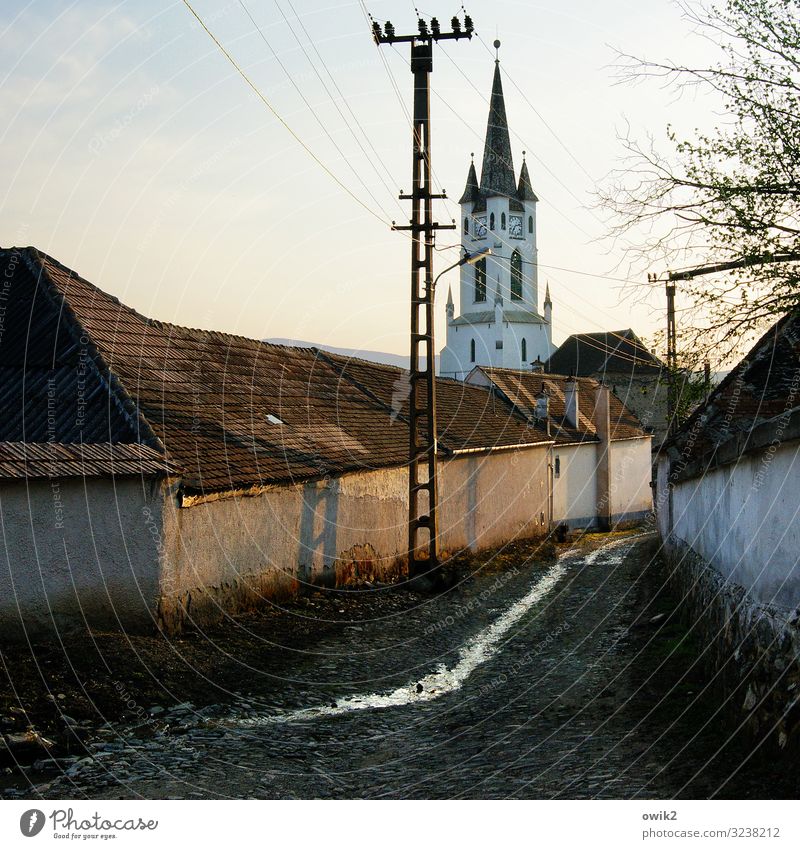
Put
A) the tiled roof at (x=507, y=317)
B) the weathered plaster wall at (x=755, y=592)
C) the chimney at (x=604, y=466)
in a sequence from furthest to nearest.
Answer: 1. the tiled roof at (x=507, y=317)
2. the chimney at (x=604, y=466)
3. the weathered plaster wall at (x=755, y=592)

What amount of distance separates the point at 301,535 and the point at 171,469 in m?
4.15

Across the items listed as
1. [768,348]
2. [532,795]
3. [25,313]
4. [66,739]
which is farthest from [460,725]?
[25,313]

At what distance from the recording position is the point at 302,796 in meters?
7.11

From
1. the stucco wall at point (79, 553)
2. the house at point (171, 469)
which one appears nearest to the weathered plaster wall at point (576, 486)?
the house at point (171, 469)

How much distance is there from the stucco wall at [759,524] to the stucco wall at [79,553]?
23.8ft

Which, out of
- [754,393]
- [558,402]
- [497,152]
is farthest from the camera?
[497,152]

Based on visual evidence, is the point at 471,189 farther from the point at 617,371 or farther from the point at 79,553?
the point at 79,553

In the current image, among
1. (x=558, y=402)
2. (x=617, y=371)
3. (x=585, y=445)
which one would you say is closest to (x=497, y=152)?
(x=617, y=371)

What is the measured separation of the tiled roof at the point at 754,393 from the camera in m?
10.8

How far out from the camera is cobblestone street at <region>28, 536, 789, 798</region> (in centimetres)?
701

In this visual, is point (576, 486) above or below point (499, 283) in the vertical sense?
below

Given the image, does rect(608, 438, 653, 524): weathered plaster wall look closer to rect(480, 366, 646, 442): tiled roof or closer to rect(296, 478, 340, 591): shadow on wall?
rect(480, 366, 646, 442): tiled roof

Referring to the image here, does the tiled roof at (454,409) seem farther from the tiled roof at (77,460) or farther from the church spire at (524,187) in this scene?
the church spire at (524,187)

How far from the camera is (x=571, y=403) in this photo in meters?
37.8
